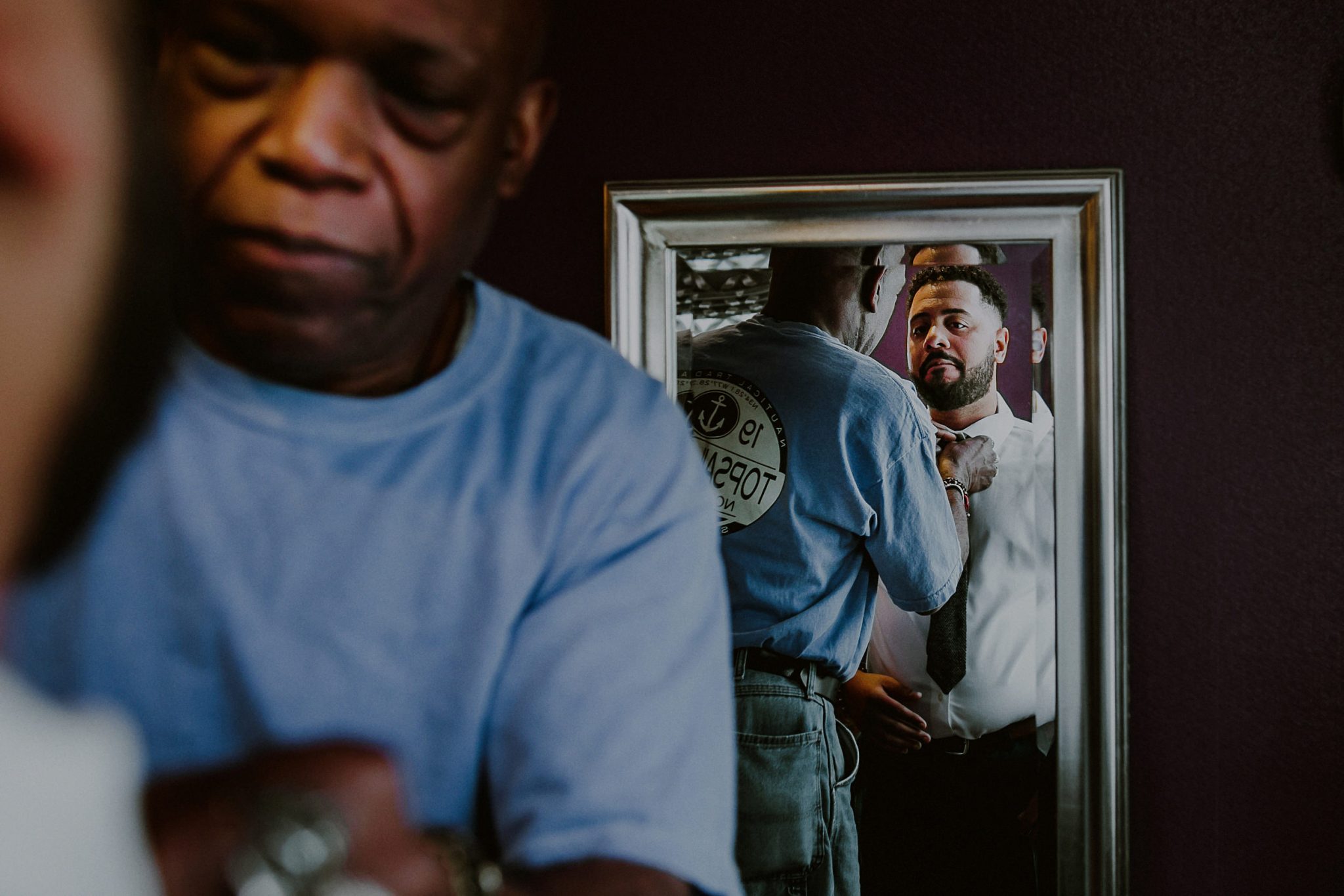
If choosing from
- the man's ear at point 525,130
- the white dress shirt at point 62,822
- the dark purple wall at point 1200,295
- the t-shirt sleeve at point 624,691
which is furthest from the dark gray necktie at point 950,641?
the white dress shirt at point 62,822

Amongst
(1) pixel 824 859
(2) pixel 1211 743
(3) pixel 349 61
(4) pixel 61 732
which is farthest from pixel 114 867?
(2) pixel 1211 743

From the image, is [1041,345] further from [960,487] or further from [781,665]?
[781,665]

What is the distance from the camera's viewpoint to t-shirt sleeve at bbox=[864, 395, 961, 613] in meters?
0.91

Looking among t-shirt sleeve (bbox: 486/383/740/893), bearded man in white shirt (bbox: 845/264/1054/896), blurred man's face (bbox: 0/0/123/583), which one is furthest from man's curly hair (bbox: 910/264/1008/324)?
blurred man's face (bbox: 0/0/123/583)

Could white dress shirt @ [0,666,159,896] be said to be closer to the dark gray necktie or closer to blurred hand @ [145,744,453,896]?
blurred hand @ [145,744,453,896]

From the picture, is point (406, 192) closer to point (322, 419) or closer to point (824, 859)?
point (322, 419)

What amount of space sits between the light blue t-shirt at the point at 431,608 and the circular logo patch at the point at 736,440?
1.40 ft

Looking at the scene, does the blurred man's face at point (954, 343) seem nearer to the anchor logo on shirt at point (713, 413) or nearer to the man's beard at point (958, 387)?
the man's beard at point (958, 387)

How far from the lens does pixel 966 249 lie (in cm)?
104

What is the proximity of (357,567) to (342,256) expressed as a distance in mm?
131

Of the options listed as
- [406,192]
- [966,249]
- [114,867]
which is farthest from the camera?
[966,249]

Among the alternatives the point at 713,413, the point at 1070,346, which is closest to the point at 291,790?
the point at 713,413

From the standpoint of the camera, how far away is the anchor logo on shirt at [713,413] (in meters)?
0.99

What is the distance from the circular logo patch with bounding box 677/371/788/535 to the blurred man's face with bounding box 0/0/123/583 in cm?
64
